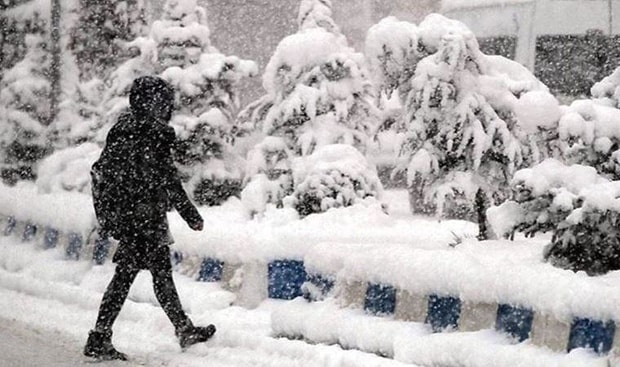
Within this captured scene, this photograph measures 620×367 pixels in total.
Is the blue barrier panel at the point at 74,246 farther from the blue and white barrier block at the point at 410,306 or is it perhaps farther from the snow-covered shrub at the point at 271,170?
the blue and white barrier block at the point at 410,306

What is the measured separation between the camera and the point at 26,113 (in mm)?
20984

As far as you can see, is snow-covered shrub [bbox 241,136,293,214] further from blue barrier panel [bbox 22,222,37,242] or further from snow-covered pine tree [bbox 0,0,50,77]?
snow-covered pine tree [bbox 0,0,50,77]

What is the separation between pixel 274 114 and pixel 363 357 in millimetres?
5900

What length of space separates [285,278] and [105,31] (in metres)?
13.1

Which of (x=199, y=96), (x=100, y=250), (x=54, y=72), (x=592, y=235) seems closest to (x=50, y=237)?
(x=100, y=250)

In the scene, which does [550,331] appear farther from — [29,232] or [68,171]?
[68,171]

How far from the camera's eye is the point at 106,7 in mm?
20250

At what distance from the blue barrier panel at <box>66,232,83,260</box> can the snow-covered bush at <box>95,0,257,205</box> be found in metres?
3.53

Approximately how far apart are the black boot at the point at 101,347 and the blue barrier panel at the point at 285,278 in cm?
148

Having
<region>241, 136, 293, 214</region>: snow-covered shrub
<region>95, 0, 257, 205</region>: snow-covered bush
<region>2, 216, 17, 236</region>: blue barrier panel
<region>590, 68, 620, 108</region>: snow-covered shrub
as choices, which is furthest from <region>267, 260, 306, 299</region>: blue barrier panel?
<region>95, 0, 257, 205</region>: snow-covered bush

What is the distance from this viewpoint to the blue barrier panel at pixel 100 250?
413 inches

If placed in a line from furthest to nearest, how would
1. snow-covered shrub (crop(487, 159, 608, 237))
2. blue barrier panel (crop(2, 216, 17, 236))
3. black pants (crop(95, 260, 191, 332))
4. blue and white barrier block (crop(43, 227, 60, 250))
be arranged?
blue barrier panel (crop(2, 216, 17, 236)) < blue and white barrier block (crop(43, 227, 60, 250)) < black pants (crop(95, 260, 191, 332)) < snow-covered shrub (crop(487, 159, 608, 237))

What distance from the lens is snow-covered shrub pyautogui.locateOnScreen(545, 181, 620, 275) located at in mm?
6098

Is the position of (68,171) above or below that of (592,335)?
above
